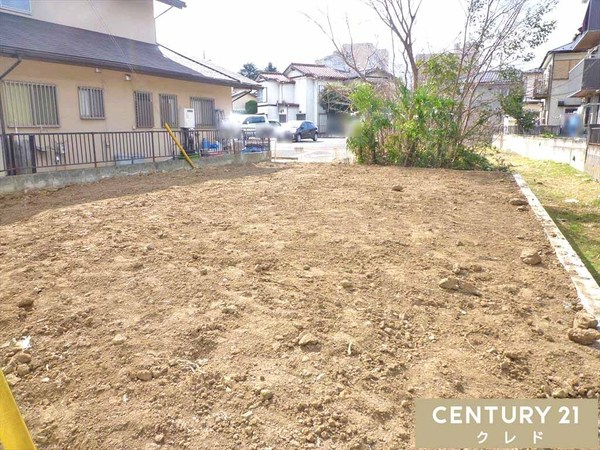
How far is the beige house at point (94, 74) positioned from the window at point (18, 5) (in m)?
0.02

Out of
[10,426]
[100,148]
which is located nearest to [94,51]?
[100,148]

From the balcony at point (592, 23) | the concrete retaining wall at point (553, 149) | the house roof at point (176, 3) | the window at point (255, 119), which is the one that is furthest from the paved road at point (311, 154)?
the balcony at point (592, 23)

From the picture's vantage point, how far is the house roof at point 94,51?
30.3 feet

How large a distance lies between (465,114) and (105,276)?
10.1 metres

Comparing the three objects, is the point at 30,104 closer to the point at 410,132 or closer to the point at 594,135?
the point at 410,132

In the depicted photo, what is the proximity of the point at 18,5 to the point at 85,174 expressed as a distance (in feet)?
17.4

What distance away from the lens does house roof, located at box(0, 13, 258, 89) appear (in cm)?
924

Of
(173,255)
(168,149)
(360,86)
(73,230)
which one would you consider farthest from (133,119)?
(173,255)

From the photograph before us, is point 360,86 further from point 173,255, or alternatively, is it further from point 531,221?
point 173,255

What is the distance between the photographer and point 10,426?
1.33 m

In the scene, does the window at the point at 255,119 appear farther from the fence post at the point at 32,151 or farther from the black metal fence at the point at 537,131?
the fence post at the point at 32,151

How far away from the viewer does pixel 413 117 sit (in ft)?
34.7

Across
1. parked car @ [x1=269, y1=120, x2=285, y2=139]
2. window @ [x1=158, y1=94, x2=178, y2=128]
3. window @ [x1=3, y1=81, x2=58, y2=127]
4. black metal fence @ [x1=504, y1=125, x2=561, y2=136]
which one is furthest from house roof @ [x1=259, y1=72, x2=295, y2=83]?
window @ [x1=3, y1=81, x2=58, y2=127]

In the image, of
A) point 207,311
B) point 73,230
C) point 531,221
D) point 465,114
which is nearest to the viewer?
point 207,311
